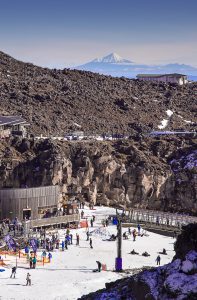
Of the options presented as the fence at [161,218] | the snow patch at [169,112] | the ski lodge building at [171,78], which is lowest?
the fence at [161,218]

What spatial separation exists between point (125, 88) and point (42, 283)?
77822 millimetres

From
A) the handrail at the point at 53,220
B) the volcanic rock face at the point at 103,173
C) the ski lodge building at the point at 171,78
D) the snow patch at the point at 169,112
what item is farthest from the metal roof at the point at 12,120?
the ski lodge building at the point at 171,78

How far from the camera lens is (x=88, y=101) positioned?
4043 inches

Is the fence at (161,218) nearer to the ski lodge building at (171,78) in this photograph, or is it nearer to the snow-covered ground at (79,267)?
the snow-covered ground at (79,267)

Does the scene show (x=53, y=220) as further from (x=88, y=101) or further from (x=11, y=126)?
(x=88, y=101)

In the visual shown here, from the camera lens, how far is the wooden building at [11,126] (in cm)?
7800

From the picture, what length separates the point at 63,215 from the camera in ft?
195

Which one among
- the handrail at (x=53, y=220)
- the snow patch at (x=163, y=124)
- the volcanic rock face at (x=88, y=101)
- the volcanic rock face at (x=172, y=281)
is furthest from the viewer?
the snow patch at (x=163, y=124)

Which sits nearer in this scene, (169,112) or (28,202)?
(28,202)

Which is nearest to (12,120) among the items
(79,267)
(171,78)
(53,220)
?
(53,220)

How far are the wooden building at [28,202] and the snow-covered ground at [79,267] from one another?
380cm

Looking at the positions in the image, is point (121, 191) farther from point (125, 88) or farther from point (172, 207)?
point (125, 88)

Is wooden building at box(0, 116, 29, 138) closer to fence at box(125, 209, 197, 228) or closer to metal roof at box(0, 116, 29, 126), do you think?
metal roof at box(0, 116, 29, 126)

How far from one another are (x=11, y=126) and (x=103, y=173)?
48.7 ft
